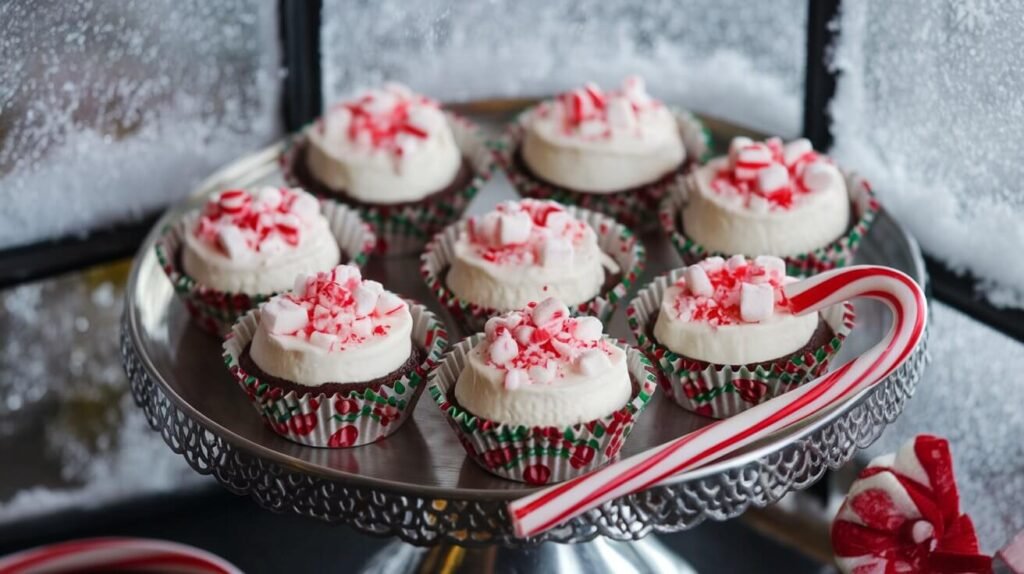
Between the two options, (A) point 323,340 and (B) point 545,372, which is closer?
(B) point 545,372

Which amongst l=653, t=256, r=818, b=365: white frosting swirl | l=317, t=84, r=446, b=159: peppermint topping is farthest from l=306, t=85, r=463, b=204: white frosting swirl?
l=653, t=256, r=818, b=365: white frosting swirl

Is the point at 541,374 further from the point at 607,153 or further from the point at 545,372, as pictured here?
the point at 607,153

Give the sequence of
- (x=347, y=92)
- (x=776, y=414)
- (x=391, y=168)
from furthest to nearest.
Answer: (x=347, y=92) < (x=391, y=168) < (x=776, y=414)

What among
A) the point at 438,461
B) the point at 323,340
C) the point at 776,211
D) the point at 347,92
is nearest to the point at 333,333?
the point at 323,340

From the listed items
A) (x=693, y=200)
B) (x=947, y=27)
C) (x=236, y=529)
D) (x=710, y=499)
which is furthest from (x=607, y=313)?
(x=236, y=529)

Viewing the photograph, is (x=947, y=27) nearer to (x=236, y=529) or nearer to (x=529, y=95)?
(x=529, y=95)

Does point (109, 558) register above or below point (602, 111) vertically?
below

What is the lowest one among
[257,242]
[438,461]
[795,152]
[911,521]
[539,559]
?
[539,559]
